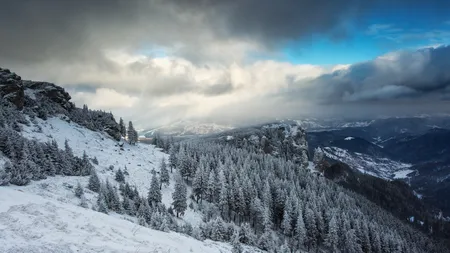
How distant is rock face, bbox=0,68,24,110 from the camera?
323ft

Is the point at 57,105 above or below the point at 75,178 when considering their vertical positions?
above

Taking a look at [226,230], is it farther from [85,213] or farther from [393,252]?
[393,252]

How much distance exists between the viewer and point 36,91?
413ft

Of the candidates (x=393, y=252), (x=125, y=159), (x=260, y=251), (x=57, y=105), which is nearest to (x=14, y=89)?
(x=57, y=105)

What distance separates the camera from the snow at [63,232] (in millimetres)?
19497

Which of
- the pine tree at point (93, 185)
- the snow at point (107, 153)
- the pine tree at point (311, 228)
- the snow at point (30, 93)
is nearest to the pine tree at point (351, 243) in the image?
the pine tree at point (311, 228)

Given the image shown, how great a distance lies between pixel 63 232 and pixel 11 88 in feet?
344

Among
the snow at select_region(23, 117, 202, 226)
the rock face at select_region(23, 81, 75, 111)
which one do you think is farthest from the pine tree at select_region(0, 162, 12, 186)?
the rock face at select_region(23, 81, 75, 111)

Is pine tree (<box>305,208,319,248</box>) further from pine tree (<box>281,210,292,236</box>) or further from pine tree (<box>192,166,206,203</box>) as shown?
pine tree (<box>192,166,206,203</box>)

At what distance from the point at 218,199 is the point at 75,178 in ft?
154

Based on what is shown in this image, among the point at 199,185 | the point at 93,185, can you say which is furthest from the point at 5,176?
the point at 199,185

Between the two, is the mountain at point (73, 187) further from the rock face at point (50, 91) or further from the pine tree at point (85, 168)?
the rock face at point (50, 91)

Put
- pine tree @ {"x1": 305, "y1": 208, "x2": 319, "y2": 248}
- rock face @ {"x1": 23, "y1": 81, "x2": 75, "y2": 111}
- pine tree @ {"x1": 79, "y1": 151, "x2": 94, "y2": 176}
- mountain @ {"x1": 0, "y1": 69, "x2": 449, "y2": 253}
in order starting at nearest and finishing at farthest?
mountain @ {"x1": 0, "y1": 69, "x2": 449, "y2": 253} < pine tree @ {"x1": 79, "y1": 151, "x2": 94, "y2": 176} < pine tree @ {"x1": 305, "y1": 208, "x2": 319, "y2": 248} < rock face @ {"x1": 23, "y1": 81, "x2": 75, "y2": 111}

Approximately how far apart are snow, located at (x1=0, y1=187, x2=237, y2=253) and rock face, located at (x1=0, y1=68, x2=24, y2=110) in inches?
3582
